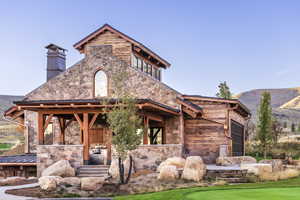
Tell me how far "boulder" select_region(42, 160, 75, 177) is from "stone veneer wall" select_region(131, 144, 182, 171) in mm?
3108

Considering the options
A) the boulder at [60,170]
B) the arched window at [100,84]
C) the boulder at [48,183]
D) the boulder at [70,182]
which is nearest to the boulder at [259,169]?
the boulder at [70,182]

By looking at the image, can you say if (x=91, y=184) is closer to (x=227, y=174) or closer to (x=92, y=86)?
(x=227, y=174)

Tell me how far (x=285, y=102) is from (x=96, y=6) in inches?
5691

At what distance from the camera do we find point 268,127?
34469mm

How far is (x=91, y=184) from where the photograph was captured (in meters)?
19.3

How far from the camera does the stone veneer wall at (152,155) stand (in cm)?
2306

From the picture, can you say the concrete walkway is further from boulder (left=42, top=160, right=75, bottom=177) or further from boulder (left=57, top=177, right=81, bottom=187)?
boulder (left=57, top=177, right=81, bottom=187)

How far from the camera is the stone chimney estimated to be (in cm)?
3541

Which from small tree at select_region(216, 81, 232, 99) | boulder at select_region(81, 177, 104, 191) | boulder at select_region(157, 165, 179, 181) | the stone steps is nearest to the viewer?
boulder at select_region(81, 177, 104, 191)

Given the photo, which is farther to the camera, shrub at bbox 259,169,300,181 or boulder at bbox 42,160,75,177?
boulder at bbox 42,160,75,177

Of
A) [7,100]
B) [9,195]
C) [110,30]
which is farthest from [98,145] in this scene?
[7,100]

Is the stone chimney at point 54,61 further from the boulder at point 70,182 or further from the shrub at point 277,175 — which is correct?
the shrub at point 277,175

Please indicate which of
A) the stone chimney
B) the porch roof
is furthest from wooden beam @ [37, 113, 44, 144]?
the stone chimney

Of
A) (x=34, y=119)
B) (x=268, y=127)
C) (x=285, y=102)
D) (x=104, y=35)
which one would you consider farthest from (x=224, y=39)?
(x=285, y=102)
